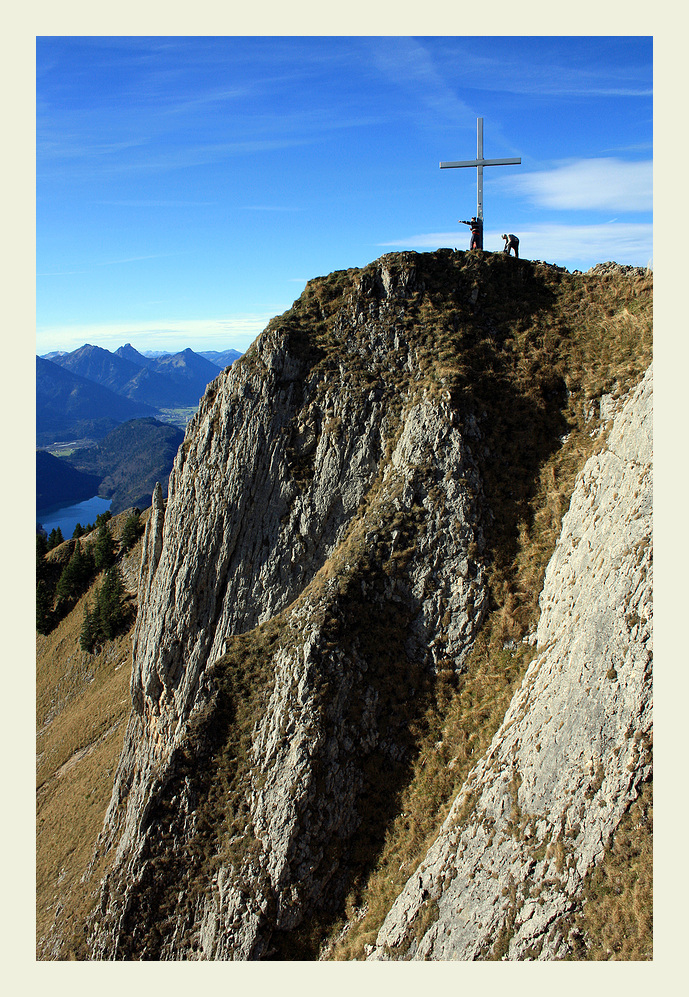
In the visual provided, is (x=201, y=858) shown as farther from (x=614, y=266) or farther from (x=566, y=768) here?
(x=614, y=266)

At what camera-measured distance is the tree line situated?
186ft

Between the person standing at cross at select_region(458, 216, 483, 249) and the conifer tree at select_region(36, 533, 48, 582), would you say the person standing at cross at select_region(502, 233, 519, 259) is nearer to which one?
the person standing at cross at select_region(458, 216, 483, 249)

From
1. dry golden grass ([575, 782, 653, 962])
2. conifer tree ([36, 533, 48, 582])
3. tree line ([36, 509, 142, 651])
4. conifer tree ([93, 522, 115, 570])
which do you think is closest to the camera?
dry golden grass ([575, 782, 653, 962])

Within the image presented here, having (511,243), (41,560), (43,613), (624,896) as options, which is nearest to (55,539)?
(41,560)

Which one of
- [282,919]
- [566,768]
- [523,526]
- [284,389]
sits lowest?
[282,919]

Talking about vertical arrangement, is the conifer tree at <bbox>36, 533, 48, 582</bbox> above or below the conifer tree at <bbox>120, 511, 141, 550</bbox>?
below

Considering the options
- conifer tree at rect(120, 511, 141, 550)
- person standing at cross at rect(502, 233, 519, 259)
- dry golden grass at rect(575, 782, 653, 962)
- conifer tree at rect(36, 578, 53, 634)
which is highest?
person standing at cross at rect(502, 233, 519, 259)

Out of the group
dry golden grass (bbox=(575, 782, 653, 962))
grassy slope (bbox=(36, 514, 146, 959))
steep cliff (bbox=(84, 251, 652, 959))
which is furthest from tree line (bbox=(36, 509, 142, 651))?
dry golden grass (bbox=(575, 782, 653, 962))

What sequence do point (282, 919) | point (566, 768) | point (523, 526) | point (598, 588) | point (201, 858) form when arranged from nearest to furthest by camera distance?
point (566, 768), point (598, 588), point (282, 919), point (201, 858), point (523, 526)

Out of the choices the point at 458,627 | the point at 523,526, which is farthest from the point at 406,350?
the point at 458,627

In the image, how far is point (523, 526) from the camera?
2214cm

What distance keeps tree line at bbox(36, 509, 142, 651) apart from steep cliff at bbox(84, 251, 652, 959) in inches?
1172

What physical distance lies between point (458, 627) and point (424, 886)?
28.6 feet

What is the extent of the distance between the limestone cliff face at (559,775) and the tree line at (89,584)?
47959 mm
